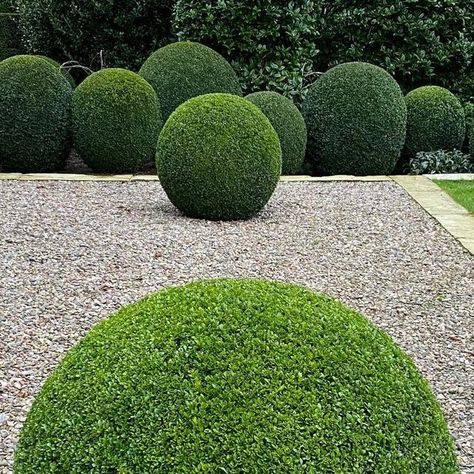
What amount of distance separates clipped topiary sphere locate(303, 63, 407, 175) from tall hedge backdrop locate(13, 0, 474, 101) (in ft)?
4.12

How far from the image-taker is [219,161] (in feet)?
24.3

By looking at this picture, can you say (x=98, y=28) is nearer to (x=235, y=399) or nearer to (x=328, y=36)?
(x=328, y=36)

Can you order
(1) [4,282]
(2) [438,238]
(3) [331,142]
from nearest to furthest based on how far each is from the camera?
(1) [4,282], (2) [438,238], (3) [331,142]

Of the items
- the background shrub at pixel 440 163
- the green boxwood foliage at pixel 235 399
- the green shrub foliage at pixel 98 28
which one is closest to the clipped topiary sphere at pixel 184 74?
the background shrub at pixel 440 163

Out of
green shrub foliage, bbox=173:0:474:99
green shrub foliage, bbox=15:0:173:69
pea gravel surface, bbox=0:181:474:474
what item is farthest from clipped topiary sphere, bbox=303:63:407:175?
green shrub foliage, bbox=15:0:173:69

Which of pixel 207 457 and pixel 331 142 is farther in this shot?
pixel 331 142

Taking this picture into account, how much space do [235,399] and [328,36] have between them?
1187cm

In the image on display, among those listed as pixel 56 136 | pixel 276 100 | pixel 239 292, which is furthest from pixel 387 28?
pixel 239 292

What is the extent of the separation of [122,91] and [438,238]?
16.1ft

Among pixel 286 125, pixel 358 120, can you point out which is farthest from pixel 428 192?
pixel 286 125

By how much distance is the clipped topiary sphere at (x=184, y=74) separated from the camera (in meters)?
11.2

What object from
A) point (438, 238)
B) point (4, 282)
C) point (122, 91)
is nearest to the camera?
point (4, 282)

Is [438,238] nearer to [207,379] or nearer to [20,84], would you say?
[207,379]

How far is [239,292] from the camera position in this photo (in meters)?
2.28
